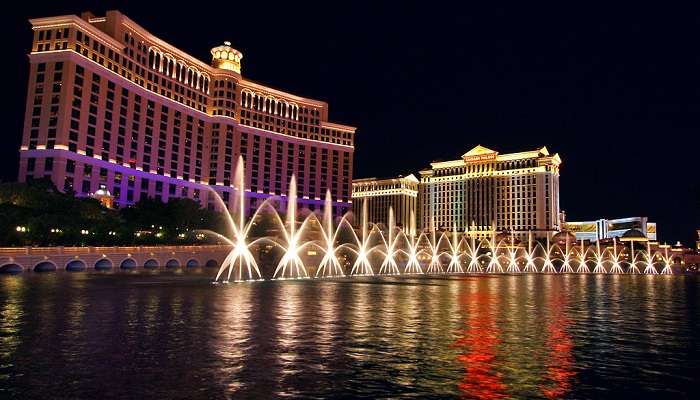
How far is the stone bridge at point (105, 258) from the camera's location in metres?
58.5

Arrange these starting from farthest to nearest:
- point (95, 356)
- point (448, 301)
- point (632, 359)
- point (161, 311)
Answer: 1. point (448, 301)
2. point (161, 311)
3. point (632, 359)
4. point (95, 356)

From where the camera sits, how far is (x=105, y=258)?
228 feet

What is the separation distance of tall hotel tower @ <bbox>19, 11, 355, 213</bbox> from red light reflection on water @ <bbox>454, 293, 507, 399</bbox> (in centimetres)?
10292

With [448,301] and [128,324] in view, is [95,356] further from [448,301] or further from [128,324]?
[448,301]

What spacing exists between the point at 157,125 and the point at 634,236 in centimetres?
15429

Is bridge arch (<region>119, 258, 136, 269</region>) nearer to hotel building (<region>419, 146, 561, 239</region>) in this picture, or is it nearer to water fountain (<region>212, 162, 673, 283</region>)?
water fountain (<region>212, 162, 673, 283</region>)

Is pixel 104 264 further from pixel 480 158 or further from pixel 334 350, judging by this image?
pixel 480 158

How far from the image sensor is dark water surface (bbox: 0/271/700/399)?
1260 centimetres

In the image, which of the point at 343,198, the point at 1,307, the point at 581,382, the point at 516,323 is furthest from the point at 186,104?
the point at 581,382

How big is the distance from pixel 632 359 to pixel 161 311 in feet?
67.8

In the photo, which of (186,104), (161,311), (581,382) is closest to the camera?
(581,382)

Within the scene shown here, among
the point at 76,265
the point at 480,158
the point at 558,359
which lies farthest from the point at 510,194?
the point at 558,359

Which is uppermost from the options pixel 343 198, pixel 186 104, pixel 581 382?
pixel 186 104

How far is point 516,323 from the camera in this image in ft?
80.0
